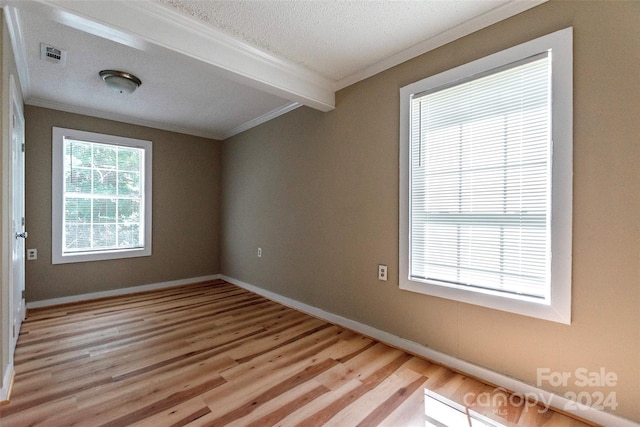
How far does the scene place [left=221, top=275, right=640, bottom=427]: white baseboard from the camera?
150 centimetres

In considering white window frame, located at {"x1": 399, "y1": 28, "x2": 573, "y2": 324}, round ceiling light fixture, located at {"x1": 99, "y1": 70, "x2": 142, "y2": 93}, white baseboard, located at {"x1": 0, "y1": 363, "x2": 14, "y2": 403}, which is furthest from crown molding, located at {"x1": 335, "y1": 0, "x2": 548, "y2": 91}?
white baseboard, located at {"x1": 0, "y1": 363, "x2": 14, "y2": 403}

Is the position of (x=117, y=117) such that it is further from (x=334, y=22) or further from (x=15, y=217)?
(x=334, y=22)

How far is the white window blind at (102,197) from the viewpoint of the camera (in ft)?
11.6

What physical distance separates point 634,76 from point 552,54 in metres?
0.39

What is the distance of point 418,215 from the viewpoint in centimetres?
224

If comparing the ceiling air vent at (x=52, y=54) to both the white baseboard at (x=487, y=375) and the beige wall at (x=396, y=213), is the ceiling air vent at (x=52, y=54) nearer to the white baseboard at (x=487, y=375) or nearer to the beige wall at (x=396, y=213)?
the beige wall at (x=396, y=213)

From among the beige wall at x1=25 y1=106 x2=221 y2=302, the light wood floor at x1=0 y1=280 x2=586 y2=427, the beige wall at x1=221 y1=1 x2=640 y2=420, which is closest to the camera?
the beige wall at x1=221 y1=1 x2=640 y2=420

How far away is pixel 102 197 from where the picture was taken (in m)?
3.76


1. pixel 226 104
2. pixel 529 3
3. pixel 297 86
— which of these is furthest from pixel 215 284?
pixel 529 3

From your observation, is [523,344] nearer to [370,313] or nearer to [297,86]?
[370,313]

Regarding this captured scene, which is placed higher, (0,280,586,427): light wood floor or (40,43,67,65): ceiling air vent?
(40,43,67,65): ceiling air vent

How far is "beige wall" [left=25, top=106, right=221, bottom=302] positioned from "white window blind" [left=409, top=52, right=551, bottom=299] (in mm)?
3496

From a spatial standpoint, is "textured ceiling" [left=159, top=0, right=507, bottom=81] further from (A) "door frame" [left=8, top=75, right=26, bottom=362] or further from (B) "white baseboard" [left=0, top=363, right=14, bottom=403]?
(B) "white baseboard" [left=0, top=363, right=14, bottom=403]

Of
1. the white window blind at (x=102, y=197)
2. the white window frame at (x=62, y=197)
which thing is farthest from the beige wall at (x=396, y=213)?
the white window blind at (x=102, y=197)
